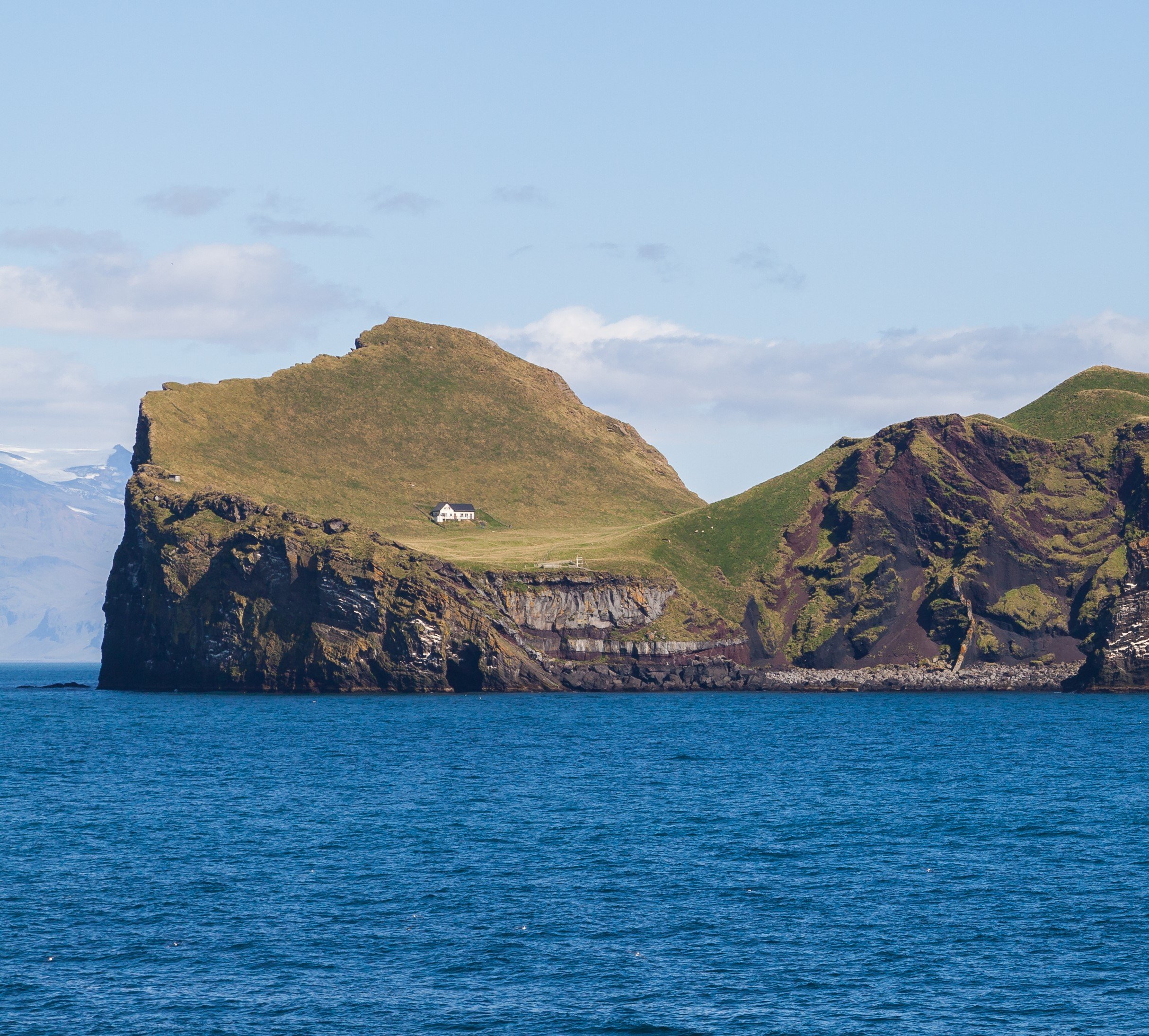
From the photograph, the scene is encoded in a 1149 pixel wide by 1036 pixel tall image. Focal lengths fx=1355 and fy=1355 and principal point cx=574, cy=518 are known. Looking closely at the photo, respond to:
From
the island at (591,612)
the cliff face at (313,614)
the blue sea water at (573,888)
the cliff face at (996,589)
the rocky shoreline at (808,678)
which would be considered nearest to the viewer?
the blue sea water at (573,888)

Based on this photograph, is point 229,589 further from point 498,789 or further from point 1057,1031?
point 1057,1031

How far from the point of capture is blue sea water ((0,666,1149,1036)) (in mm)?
40594

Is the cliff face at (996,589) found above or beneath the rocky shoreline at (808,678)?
above

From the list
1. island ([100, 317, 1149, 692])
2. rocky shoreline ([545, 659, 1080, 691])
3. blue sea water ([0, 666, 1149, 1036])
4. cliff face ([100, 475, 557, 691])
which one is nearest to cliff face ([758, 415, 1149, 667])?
island ([100, 317, 1149, 692])

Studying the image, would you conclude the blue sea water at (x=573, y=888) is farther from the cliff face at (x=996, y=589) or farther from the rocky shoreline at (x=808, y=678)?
the cliff face at (x=996, y=589)

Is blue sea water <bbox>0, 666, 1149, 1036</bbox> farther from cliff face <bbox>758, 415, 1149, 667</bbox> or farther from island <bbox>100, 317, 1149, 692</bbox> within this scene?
cliff face <bbox>758, 415, 1149, 667</bbox>

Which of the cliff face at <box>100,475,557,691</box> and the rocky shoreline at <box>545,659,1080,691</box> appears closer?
the cliff face at <box>100,475,557,691</box>

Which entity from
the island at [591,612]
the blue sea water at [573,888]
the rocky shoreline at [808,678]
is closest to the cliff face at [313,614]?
the island at [591,612]

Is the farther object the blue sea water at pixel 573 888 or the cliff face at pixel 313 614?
the cliff face at pixel 313 614

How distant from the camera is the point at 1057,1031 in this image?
38.1 m

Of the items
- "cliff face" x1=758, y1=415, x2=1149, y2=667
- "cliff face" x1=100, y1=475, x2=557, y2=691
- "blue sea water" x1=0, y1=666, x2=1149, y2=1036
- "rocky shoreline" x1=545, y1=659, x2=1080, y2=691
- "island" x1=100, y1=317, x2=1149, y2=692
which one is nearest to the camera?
"blue sea water" x1=0, y1=666, x2=1149, y2=1036

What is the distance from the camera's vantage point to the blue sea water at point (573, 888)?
133 ft

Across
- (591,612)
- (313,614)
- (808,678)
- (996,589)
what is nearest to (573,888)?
(313,614)

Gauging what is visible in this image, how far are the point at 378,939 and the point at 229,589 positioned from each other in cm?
13373
